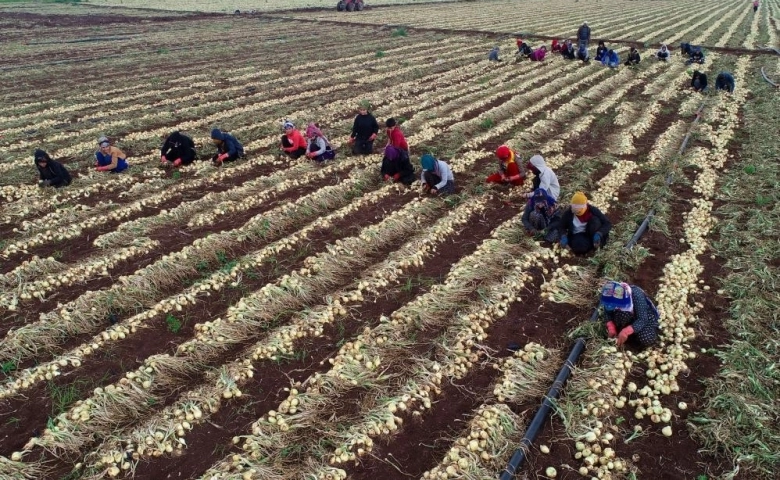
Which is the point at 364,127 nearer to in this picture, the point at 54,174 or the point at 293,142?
the point at 293,142

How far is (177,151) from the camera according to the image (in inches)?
462

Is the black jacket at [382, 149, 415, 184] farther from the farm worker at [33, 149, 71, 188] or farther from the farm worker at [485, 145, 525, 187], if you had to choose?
the farm worker at [33, 149, 71, 188]

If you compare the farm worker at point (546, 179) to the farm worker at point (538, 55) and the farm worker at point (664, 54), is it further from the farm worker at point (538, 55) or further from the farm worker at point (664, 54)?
the farm worker at point (664, 54)

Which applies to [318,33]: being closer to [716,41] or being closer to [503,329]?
[716,41]

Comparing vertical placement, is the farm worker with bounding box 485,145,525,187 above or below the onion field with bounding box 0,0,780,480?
above

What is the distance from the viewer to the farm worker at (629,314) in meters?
5.77

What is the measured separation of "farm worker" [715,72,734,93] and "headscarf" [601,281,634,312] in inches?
612

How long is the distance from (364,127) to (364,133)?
0.48 feet

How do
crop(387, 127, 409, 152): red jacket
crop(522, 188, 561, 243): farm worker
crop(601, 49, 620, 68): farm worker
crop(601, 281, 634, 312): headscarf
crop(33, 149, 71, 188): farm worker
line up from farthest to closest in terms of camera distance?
crop(601, 49, 620, 68): farm worker < crop(387, 127, 409, 152): red jacket < crop(33, 149, 71, 188): farm worker < crop(522, 188, 561, 243): farm worker < crop(601, 281, 634, 312): headscarf

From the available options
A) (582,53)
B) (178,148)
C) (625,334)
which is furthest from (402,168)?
(582,53)

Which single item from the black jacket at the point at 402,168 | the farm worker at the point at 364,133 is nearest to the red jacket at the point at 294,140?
the farm worker at the point at 364,133

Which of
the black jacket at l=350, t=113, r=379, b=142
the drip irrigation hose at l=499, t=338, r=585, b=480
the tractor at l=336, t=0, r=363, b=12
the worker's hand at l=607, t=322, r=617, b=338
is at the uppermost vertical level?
the tractor at l=336, t=0, r=363, b=12

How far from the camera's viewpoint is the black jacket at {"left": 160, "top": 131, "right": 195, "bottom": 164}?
38.2 feet

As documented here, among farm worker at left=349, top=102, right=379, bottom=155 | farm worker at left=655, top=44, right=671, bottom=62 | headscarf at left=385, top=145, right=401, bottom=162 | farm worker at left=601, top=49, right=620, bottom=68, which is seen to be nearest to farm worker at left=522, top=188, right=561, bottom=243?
headscarf at left=385, top=145, right=401, bottom=162
